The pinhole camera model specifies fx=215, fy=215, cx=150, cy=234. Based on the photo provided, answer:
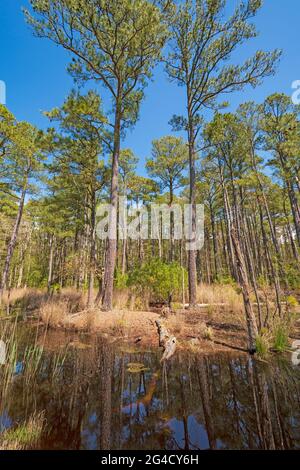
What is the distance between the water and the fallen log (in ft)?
0.59

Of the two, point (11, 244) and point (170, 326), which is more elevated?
point (11, 244)

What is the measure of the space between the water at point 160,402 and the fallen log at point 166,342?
0.18 meters

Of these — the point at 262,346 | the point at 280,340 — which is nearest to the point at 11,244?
the point at 262,346

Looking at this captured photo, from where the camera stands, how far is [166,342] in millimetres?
4801

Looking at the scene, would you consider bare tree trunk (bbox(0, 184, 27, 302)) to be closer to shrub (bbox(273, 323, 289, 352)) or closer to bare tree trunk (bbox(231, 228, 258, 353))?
bare tree trunk (bbox(231, 228, 258, 353))

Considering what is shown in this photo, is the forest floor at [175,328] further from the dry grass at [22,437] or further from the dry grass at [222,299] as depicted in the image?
the dry grass at [22,437]

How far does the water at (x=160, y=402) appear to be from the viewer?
2.06m

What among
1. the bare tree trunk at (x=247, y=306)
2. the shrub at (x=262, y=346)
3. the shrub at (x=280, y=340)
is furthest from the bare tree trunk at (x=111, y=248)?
the shrub at (x=280, y=340)

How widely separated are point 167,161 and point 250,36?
8.73 metres

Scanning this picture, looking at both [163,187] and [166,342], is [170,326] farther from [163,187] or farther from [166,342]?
[163,187]

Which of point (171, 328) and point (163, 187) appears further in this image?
point (163, 187)

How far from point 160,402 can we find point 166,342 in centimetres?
211
